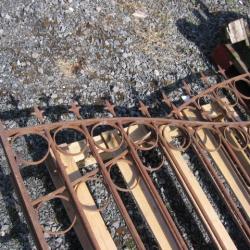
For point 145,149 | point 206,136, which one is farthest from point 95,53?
point 145,149

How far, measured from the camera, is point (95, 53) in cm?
479

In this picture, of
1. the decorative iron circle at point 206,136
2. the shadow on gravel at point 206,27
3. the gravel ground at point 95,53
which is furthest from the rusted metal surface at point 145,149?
the shadow on gravel at point 206,27

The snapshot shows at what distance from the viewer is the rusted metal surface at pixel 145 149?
3.01 metres

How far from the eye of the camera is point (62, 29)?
484 centimetres

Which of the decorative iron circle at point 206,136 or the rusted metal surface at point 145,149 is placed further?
the decorative iron circle at point 206,136

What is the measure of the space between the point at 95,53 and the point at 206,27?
4.97 feet

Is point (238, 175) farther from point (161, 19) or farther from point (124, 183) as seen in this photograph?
point (161, 19)

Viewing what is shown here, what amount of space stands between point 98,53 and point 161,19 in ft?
3.39

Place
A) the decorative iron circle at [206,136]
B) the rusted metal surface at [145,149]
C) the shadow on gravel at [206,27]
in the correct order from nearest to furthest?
the rusted metal surface at [145,149], the decorative iron circle at [206,136], the shadow on gravel at [206,27]

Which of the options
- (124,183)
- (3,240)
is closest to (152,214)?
(124,183)

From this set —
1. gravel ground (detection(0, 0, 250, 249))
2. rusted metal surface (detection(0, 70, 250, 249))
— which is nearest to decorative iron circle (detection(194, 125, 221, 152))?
rusted metal surface (detection(0, 70, 250, 249))

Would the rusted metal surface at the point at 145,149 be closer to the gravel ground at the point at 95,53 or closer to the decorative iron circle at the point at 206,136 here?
the decorative iron circle at the point at 206,136

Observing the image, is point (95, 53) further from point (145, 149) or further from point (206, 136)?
point (145, 149)

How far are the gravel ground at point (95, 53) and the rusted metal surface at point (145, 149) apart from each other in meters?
0.41
